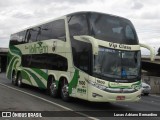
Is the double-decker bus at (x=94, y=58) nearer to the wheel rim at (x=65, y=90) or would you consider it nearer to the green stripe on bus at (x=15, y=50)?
the wheel rim at (x=65, y=90)

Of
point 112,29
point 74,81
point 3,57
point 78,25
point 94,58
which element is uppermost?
point 78,25

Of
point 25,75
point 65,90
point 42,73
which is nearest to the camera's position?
point 65,90

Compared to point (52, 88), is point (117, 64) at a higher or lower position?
higher

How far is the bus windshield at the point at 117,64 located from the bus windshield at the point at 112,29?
20.6 inches

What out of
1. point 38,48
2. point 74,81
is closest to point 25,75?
point 38,48

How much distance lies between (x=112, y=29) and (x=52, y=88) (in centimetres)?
479

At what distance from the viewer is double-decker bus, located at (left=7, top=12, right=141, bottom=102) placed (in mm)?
14617

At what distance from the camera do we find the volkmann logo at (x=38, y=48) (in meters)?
19.9

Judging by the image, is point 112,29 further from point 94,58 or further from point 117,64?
point 94,58

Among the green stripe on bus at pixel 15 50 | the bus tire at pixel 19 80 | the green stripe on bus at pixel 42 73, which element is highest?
the green stripe on bus at pixel 15 50

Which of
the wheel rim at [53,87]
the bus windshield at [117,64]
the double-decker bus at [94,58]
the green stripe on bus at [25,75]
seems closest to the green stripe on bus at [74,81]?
the double-decker bus at [94,58]

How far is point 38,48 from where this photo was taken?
2100 cm

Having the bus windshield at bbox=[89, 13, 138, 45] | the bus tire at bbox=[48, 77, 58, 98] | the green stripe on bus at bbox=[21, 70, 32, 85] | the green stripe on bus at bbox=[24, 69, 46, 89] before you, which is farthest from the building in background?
the bus windshield at bbox=[89, 13, 138, 45]

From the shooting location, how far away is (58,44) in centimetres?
1795
